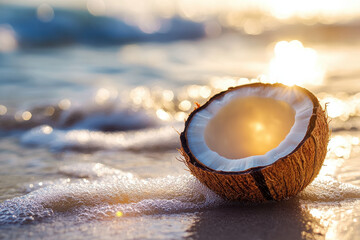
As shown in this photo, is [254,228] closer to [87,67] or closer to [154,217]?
[154,217]

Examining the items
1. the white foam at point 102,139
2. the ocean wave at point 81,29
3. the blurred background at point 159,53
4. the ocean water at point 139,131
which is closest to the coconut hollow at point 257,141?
the ocean water at point 139,131

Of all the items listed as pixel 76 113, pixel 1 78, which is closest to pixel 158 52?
pixel 1 78

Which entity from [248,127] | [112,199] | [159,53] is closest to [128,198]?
[112,199]

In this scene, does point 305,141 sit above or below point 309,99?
below

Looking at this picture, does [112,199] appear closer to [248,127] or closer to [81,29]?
[248,127]

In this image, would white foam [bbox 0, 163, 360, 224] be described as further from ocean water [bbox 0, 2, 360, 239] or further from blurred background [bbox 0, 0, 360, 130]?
blurred background [bbox 0, 0, 360, 130]

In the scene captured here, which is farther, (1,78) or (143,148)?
(1,78)
